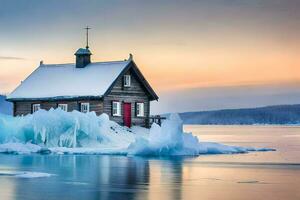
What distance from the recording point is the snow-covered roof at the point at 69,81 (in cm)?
6012

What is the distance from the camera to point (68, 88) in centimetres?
6169

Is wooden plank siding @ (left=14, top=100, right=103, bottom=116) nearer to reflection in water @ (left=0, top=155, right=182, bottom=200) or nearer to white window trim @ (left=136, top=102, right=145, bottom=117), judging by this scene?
white window trim @ (left=136, top=102, right=145, bottom=117)

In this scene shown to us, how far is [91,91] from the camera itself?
59.5m

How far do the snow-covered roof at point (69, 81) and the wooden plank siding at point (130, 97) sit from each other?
96 cm

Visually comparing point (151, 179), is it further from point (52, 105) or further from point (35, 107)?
point (35, 107)

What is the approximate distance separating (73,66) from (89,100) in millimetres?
6447

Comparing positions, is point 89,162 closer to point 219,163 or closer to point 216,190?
point 219,163

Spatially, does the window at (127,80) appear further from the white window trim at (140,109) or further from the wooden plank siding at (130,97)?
the white window trim at (140,109)

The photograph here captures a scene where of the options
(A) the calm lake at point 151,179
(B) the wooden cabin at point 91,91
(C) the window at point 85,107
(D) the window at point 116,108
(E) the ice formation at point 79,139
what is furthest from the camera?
(D) the window at point 116,108

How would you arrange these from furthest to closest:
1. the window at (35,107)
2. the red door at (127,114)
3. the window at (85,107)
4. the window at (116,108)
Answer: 1. the window at (35,107)
2. the red door at (127,114)
3. the window at (116,108)
4. the window at (85,107)

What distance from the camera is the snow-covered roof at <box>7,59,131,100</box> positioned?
60.1 metres

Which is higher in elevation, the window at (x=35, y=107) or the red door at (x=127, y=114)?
the window at (x=35, y=107)

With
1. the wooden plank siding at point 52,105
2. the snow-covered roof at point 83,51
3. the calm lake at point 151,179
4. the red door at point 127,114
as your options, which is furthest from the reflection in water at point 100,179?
the snow-covered roof at point 83,51

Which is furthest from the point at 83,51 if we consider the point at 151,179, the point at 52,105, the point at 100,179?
the point at 151,179
